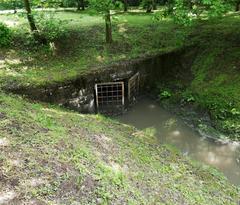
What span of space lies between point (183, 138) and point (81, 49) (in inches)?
199

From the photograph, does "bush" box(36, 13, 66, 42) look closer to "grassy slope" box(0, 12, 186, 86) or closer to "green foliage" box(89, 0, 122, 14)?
"grassy slope" box(0, 12, 186, 86)

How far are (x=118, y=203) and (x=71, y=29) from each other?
9.57 metres

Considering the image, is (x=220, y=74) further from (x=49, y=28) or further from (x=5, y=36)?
(x=5, y=36)

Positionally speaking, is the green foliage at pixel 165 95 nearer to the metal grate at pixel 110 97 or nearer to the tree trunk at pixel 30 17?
the metal grate at pixel 110 97

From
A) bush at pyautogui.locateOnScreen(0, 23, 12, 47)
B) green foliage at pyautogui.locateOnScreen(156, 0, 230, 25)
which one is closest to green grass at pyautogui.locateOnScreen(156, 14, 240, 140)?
green foliage at pyautogui.locateOnScreen(156, 0, 230, 25)

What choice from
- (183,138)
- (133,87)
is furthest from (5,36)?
(183,138)

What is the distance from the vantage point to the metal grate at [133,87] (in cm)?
1268

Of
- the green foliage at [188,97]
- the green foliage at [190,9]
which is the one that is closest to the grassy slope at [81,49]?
the green foliage at [190,9]

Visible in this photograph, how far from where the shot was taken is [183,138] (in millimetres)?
11039

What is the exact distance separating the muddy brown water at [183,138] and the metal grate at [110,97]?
1.44 feet

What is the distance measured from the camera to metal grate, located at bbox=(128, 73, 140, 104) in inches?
499

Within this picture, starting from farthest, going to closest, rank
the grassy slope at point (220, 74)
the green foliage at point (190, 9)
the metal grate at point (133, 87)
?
the metal grate at point (133, 87) → the grassy slope at point (220, 74) → the green foliage at point (190, 9)

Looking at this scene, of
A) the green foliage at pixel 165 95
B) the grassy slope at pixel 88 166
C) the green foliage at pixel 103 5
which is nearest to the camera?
the grassy slope at pixel 88 166

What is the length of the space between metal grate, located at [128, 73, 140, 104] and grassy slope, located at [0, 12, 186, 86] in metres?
0.80
